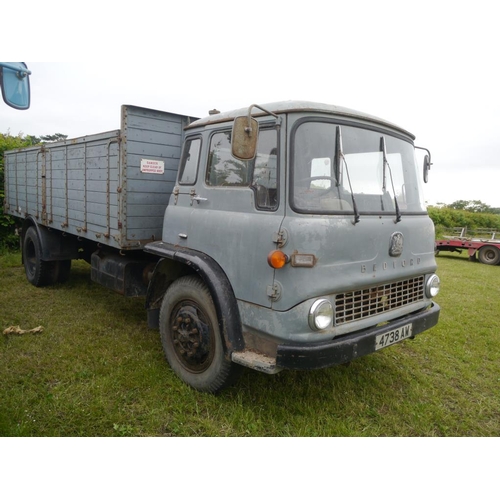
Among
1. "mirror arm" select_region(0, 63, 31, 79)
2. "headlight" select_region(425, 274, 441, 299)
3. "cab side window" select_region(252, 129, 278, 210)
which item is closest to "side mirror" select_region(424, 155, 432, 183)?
"headlight" select_region(425, 274, 441, 299)

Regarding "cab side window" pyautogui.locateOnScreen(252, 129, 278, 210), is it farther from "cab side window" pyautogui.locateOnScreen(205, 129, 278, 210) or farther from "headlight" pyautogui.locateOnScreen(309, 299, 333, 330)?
"headlight" pyautogui.locateOnScreen(309, 299, 333, 330)

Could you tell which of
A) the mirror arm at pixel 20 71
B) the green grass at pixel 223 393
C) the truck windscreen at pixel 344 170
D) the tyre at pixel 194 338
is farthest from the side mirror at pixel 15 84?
the green grass at pixel 223 393

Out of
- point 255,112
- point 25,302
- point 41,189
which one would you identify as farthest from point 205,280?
point 41,189

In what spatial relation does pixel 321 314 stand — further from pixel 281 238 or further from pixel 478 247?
pixel 478 247

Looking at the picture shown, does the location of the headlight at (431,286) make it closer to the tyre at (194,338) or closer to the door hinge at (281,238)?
the door hinge at (281,238)

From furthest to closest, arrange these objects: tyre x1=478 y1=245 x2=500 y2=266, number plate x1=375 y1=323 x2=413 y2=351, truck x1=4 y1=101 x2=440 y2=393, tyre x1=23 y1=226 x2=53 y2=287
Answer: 1. tyre x1=478 y1=245 x2=500 y2=266
2. tyre x1=23 y1=226 x2=53 y2=287
3. number plate x1=375 y1=323 x2=413 y2=351
4. truck x1=4 y1=101 x2=440 y2=393

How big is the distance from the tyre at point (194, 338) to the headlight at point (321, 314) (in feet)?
2.44

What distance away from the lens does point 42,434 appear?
2.83 m

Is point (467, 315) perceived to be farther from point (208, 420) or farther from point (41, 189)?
point (41, 189)

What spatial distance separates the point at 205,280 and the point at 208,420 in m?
1.02

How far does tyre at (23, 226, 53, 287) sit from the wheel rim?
367 cm

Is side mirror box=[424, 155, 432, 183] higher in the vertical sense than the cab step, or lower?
higher

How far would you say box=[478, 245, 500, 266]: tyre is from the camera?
42.7 ft

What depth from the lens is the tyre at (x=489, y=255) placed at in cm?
1300
